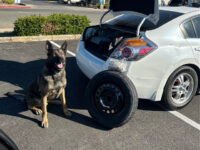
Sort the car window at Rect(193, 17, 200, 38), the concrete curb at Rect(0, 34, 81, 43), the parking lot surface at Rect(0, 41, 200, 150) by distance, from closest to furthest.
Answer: the parking lot surface at Rect(0, 41, 200, 150)
the car window at Rect(193, 17, 200, 38)
the concrete curb at Rect(0, 34, 81, 43)

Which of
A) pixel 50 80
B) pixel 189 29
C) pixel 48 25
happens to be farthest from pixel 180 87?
pixel 48 25

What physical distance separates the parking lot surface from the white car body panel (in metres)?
0.51

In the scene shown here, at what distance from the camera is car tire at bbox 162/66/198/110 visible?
3.48 m

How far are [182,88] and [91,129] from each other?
176 cm

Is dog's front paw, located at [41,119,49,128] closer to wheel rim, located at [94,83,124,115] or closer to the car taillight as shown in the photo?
wheel rim, located at [94,83,124,115]

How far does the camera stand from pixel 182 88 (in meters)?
3.70

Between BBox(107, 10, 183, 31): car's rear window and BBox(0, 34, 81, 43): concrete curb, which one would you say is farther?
BBox(0, 34, 81, 43): concrete curb

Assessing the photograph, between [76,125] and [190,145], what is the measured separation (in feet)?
5.62

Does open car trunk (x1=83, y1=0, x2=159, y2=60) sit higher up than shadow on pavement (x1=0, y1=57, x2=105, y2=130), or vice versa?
open car trunk (x1=83, y1=0, x2=159, y2=60)

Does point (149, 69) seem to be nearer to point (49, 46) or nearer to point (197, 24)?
point (197, 24)

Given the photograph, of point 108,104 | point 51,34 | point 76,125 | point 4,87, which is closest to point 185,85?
point 108,104

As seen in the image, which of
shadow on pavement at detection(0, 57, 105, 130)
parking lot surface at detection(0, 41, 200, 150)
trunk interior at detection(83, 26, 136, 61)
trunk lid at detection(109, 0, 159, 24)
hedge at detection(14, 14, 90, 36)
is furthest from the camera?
hedge at detection(14, 14, 90, 36)

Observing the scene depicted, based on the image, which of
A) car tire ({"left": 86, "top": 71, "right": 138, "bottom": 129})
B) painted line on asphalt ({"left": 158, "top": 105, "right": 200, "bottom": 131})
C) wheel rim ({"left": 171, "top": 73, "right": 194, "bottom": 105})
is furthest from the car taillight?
painted line on asphalt ({"left": 158, "top": 105, "right": 200, "bottom": 131})

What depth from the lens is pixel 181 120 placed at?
3.56 meters
